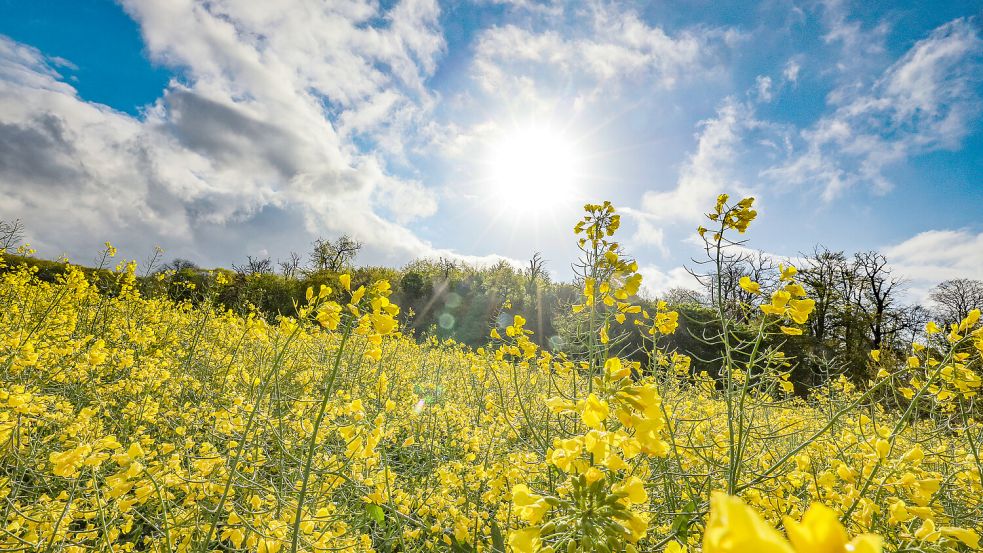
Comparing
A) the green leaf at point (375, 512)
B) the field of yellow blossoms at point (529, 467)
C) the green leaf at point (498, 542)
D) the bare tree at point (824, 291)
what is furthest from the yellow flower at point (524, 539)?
the bare tree at point (824, 291)

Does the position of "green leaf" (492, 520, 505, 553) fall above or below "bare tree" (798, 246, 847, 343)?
below

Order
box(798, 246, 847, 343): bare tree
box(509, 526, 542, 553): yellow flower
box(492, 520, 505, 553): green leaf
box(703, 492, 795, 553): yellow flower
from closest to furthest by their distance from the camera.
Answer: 1. box(703, 492, 795, 553): yellow flower
2. box(509, 526, 542, 553): yellow flower
3. box(492, 520, 505, 553): green leaf
4. box(798, 246, 847, 343): bare tree

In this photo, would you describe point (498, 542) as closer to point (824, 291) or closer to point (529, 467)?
point (529, 467)

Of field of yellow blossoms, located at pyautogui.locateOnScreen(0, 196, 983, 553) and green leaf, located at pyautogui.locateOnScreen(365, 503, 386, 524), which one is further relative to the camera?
green leaf, located at pyautogui.locateOnScreen(365, 503, 386, 524)

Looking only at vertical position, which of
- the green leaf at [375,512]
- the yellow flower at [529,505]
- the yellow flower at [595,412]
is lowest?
the green leaf at [375,512]

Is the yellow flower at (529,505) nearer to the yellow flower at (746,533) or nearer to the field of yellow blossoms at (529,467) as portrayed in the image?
the field of yellow blossoms at (529,467)

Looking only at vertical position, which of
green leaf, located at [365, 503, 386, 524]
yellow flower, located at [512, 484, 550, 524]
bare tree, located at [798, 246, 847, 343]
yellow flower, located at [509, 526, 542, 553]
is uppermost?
bare tree, located at [798, 246, 847, 343]

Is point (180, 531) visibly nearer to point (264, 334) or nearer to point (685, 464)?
point (264, 334)

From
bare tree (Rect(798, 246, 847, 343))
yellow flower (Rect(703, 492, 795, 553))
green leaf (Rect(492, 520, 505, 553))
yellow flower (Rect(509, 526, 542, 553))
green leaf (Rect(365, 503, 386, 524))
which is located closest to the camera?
yellow flower (Rect(703, 492, 795, 553))

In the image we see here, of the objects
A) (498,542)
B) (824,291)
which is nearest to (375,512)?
(498,542)

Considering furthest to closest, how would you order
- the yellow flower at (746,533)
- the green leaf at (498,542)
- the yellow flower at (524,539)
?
the green leaf at (498,542), the yellow flower at (524,539), the yellow flower at (746,533)

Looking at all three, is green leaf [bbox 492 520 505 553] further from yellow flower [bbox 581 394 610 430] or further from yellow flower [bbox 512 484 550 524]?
yellow flower [bbox 581 394 610 430]

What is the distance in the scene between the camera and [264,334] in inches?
178

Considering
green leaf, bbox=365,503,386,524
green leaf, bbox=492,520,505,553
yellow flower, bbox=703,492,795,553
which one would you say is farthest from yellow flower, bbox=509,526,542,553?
green leaf, bbox=365,503,386,524
